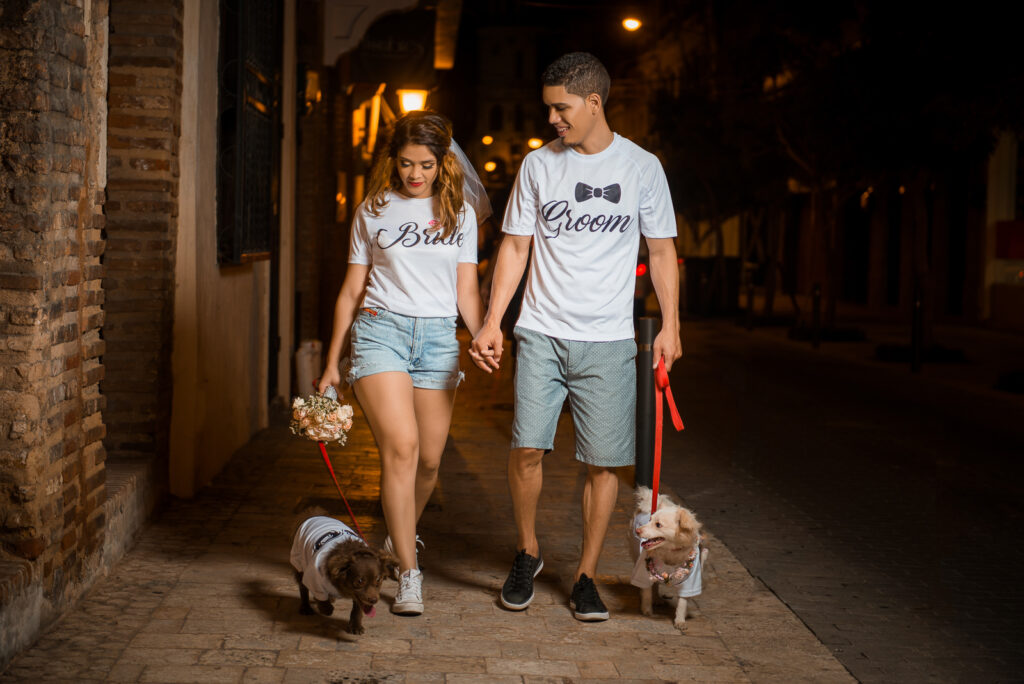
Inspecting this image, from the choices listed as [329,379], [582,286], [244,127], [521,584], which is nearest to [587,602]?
[521,584]

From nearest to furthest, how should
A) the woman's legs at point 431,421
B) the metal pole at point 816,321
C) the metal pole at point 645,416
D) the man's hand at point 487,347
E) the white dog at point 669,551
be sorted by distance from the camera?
the white dog at point 669,551 < the man's hand at point 487,347 < the woman's legs at point 431,421 < the metal pole at point 645,416 < the metal pole at point 816,321

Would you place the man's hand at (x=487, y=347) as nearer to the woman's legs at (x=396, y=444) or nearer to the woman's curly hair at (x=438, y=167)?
the woman's legs at (x=396, y=444)

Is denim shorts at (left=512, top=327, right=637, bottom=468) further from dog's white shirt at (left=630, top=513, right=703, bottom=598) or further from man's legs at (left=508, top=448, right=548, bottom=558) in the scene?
dog's white shirt at (left=630, top=513, right=703, bottom=598)

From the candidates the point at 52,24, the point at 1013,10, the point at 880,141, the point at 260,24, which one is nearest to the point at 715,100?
the point at 880,141

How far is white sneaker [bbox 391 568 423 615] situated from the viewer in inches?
192

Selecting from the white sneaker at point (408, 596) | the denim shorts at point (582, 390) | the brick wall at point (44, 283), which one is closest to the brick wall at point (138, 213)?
the brick wall at point (44, 283)

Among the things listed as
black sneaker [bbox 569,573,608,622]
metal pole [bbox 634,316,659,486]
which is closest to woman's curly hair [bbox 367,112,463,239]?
black sneaker [bbox 569,573,608,622]

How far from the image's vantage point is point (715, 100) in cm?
3300

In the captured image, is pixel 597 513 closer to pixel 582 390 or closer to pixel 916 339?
pixel 582 390

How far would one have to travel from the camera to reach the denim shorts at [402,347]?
16.2 feet

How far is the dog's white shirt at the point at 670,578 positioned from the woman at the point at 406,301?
0.91 m

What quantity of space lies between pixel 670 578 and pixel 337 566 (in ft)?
4.38

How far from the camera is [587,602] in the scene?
16.2 ft

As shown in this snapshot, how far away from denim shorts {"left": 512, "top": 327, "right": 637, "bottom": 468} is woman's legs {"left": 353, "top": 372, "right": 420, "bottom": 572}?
443mm
